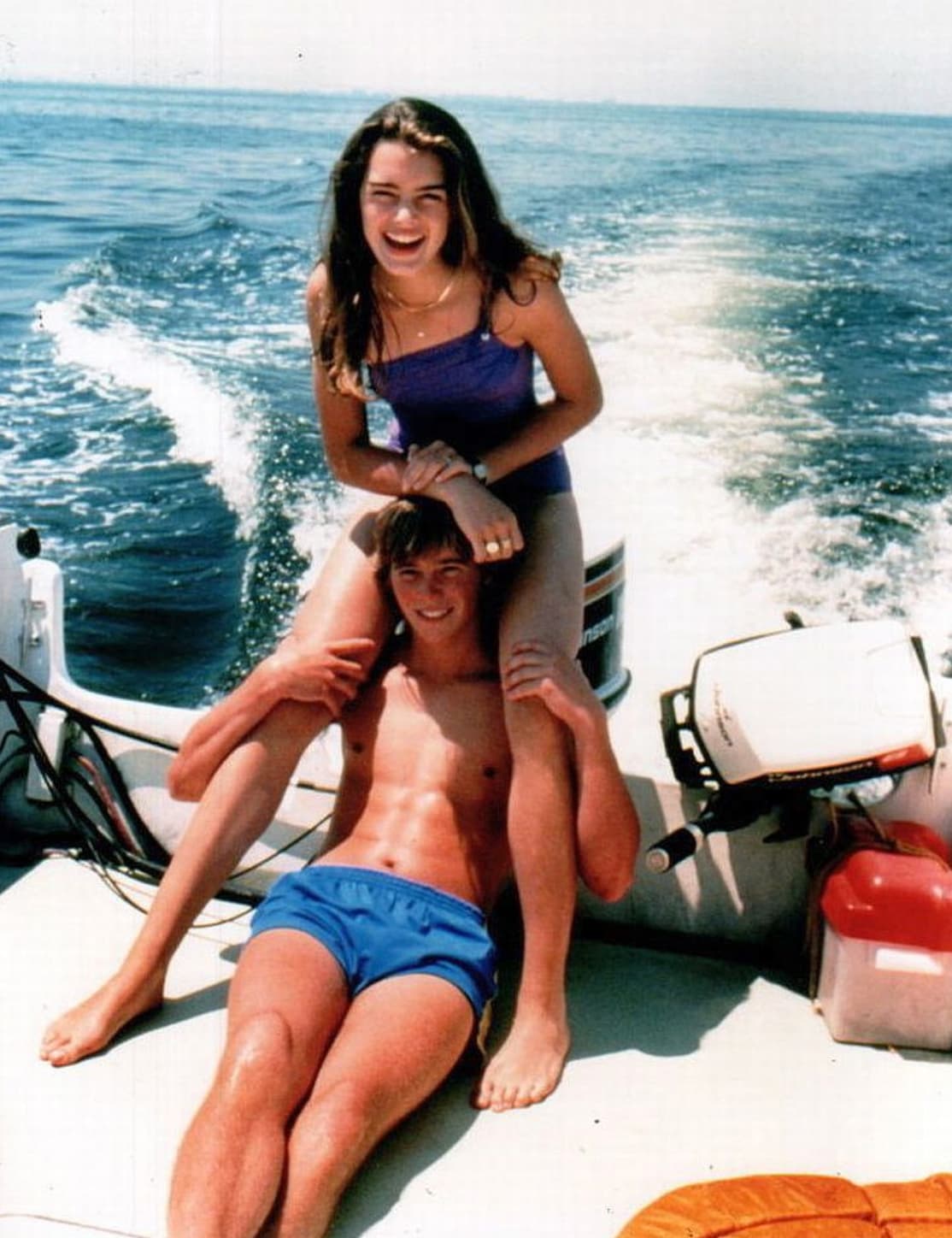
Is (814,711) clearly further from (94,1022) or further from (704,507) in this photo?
(704,507)

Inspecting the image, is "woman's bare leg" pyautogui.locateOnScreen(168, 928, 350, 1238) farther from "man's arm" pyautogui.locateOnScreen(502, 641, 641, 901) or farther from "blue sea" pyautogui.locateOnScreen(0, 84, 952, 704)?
"blue sea" pyautogui.locateOnScreen(0, 84, 952, 704)

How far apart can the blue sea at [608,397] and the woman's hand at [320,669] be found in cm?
96

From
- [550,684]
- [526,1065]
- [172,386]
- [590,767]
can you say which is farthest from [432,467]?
[172,386]

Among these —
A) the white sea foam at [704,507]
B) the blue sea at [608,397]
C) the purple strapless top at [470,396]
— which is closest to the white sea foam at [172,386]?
the blue sea at [608,397]

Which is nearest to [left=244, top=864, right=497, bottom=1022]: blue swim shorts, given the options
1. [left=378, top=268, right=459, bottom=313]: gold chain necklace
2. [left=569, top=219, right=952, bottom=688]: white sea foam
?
[left=378, top=268, right=459, bottom=313]: gold chain necklace

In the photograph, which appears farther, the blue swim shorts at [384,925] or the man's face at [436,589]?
the man's face at [436,589]

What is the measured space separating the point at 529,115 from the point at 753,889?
1783cm

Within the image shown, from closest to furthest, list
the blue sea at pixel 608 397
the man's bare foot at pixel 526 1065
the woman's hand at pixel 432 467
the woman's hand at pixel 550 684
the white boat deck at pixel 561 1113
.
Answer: the white boat deck at pixel 561 1113 < the man's bare foot at pixel 526 1065 < the woman's hand at pixel 550 684 < the woman's hand at pixel 432 467 < the blue sea at pixel 608 397

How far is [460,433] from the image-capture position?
203 cm

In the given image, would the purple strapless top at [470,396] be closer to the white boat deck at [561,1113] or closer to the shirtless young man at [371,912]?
the shirtless young man at [371,912]

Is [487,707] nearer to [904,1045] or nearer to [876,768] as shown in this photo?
[876,768]

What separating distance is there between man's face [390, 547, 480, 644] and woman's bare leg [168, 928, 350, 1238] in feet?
1.52

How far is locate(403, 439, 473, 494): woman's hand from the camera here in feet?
6.13

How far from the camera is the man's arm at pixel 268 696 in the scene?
6.02ft
